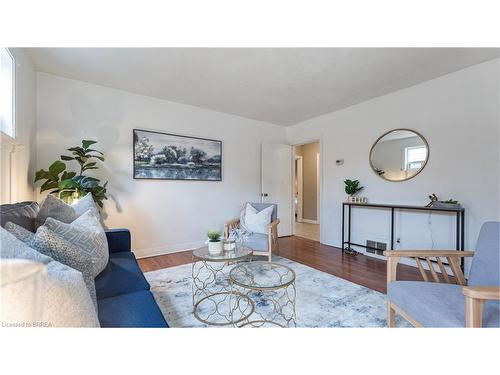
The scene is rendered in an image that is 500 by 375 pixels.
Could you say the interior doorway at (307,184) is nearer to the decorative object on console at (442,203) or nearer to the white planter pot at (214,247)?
the decorative object on console at (442,203)

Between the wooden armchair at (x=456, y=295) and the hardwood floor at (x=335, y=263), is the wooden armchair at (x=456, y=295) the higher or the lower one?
the higher one

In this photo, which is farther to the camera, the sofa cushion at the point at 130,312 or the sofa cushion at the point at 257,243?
the sofa cushion at the point at 257,243

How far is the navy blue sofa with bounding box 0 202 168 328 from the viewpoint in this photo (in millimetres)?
923

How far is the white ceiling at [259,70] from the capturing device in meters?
2.05

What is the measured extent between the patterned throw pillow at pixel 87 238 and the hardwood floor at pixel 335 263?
1.49 m

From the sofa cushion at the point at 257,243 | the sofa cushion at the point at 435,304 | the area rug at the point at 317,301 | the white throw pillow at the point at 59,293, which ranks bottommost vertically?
the area rug at the point at 317,301

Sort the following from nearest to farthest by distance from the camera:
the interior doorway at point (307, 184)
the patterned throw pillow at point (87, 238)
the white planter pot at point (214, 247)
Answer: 1. the patterned throw pillow at point (87, 238)
2. the white planter pot at point (214, 247)
3. the interior doorway at point (307, 184)

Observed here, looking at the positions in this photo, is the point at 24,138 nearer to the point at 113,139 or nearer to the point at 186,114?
the point at 113,139

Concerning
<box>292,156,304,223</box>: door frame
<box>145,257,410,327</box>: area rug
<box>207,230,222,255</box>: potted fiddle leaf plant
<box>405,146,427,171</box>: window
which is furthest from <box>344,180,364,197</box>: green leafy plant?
<box>292,156,304,223</box>: door frame

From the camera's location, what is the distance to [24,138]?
6.48 ft

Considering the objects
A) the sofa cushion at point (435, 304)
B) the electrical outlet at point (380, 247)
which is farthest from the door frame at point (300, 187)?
the sofa cushion at point (435, 304)

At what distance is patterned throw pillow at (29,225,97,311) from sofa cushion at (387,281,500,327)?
1.54m
